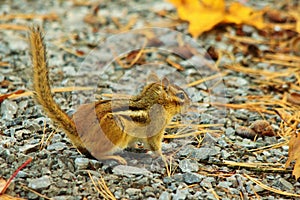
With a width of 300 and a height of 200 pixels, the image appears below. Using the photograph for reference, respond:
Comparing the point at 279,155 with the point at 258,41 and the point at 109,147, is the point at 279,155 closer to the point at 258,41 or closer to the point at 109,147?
the point at 109,147

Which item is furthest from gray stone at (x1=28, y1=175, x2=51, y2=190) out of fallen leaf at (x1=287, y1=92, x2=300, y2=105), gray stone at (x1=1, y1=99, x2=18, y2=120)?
fallen leaf at (x1=287, y1=92, x2=300, y2=105)

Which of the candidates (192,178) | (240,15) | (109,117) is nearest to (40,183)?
(109,117)

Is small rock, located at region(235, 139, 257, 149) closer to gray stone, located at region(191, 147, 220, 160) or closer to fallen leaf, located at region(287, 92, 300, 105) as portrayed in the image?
gray stone, located at region(191, 147, 220, 160)

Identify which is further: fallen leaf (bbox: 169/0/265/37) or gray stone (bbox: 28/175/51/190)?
fallen leaf (bbox: 169/0/265/37)

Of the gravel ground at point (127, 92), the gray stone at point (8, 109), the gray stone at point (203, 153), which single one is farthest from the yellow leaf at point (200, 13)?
the gray stone at point (8, 109)

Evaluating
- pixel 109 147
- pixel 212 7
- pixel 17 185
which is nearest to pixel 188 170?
pixel 109 147
